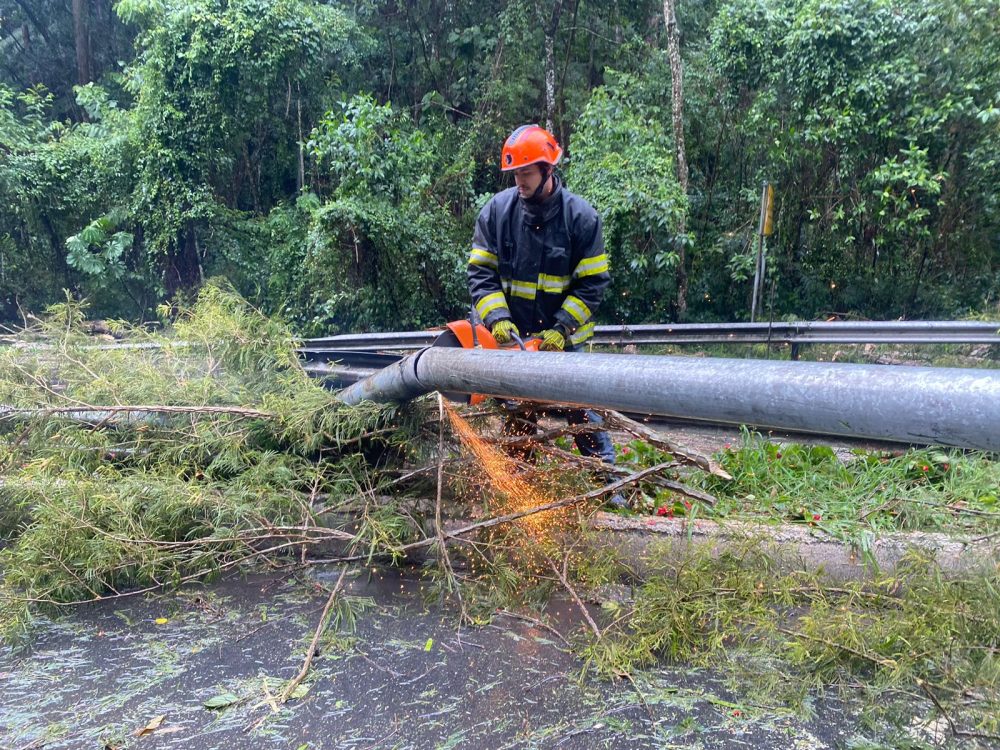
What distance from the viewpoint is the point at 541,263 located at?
156 inches

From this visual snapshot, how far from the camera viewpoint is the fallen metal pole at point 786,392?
1.19m

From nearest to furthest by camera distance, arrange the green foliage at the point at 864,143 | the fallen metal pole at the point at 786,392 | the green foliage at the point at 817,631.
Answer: the fallen metal pole at the point at 786,392 → the green foliage at the point at 817,631 → the green foliage at the point at 864,143

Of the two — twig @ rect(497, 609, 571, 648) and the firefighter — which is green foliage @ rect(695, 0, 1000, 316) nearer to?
the firefighter

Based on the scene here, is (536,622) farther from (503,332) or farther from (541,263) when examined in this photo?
(541,263)

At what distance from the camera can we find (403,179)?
10.0m

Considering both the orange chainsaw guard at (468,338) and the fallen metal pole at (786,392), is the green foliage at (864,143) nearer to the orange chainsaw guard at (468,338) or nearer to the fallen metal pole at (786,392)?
the orange chainsaw guard at (468,338)

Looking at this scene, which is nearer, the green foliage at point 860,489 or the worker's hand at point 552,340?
the green foliage at point 860,489

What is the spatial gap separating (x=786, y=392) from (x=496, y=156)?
11.7 m

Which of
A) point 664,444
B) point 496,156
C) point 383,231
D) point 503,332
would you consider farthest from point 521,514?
point 496,156

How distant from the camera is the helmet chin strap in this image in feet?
12.2

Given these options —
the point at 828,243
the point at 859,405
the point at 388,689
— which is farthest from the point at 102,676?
the point at 828,243

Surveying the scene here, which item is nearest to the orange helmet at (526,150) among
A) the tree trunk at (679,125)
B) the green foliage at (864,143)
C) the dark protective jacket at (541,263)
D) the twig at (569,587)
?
the dark protective jacket at (541,263)

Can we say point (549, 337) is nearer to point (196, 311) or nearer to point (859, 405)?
point (196, 311)

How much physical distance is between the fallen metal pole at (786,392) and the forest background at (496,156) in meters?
7.58
